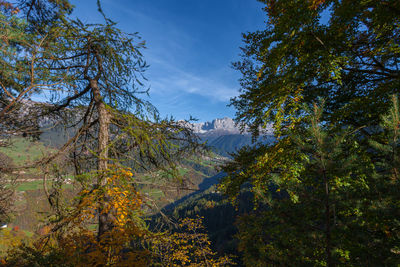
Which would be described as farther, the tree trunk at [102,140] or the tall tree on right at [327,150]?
the tree trunk at [102,140]

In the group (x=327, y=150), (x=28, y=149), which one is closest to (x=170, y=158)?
(x=327, y=150)

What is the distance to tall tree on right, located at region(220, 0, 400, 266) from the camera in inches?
104

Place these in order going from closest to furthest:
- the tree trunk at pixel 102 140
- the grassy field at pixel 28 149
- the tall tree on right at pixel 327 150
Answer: the tall tree on right at pixel 327 150 < the tree trunk at pixel 102 140 < the grassy field at pixel 28 149

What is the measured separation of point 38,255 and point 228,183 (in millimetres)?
5653

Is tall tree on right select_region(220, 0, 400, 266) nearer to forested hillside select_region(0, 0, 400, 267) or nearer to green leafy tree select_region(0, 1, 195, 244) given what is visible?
forested hillside select_region(0, 0, 400, 267)

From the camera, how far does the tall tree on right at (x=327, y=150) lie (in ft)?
8.64

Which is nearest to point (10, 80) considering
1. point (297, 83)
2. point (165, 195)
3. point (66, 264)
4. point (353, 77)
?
point (66, 264)

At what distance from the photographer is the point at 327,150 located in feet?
8.53

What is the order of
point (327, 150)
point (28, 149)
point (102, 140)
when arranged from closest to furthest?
point (327, 150) < point (102, 140) < point (28, 149)

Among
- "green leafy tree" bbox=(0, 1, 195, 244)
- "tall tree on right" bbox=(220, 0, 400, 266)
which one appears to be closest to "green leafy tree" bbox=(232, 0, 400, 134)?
"tall tree on right" bbox=(220, 0, 400, 266)

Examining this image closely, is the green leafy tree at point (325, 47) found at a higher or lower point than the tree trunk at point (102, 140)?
higher

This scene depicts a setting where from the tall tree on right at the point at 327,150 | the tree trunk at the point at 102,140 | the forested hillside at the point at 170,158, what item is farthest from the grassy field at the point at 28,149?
the tall tree on right at the point at 327,150

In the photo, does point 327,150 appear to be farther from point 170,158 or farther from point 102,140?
point 102,140

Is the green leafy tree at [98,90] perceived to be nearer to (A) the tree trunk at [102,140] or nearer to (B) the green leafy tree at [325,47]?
(A) the tree trunk at [102,140]
